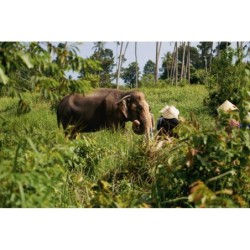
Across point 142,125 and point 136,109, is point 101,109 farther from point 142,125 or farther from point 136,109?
point 142,125

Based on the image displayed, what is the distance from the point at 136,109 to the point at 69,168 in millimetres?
2341

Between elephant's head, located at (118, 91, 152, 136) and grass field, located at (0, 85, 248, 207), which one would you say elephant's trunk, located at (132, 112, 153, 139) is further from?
grass field, located at (0, 85, 248, 207)

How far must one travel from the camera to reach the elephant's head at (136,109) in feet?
18.0

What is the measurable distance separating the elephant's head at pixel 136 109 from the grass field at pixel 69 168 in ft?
1.93

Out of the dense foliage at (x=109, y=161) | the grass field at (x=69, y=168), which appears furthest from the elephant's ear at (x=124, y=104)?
the dense foliage at (x=109, y=161)

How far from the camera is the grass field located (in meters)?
2.09

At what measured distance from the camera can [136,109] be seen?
228 inches

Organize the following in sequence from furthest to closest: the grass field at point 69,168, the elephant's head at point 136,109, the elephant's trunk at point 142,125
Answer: the elephant's head at point 136,109
the elephant's trunk at point 142,125
the grass field at point 69,168

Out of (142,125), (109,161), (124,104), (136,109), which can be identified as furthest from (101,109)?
(109,161)

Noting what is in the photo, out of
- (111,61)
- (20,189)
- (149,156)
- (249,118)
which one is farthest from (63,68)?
(111,61)

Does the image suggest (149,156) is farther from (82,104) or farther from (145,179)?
(82,104)

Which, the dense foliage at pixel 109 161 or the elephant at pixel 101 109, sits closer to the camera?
the dense foliage at pixel 109 161

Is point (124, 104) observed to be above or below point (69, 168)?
above

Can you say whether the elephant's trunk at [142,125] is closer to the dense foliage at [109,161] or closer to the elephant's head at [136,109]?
the elephant's head at [136,109]
